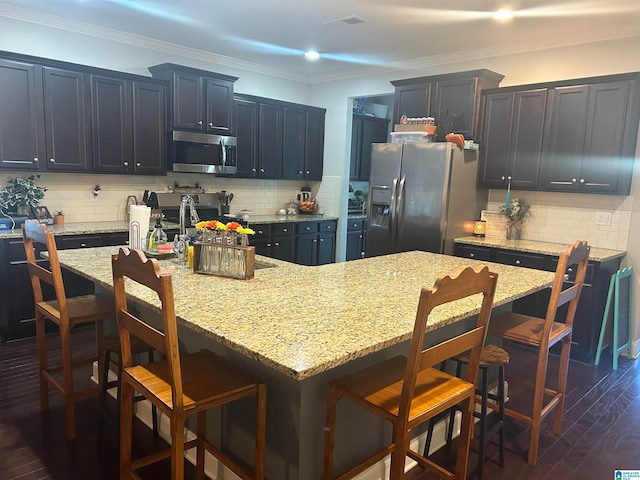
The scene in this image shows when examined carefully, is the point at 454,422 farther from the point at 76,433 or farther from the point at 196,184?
the point at 196,184

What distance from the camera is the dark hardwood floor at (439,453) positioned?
7.52ft

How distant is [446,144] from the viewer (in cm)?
428

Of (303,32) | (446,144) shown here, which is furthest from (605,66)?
(303,32)

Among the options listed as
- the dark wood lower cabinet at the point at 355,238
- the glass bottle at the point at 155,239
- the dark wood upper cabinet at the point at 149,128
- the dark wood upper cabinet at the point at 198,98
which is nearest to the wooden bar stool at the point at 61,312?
the glass bottle at the point at 155,239

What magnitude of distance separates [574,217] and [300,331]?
3.64 metres

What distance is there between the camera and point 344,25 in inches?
163

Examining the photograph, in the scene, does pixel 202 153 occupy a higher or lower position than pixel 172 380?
higher

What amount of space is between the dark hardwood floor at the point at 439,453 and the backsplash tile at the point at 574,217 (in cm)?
134

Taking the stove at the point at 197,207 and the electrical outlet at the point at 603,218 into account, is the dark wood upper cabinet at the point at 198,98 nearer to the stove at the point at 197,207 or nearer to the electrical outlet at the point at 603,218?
the stove at the point at 197,207

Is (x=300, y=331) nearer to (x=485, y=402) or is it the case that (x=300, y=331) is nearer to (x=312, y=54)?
(x=485, y=402)

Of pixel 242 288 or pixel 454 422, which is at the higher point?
pixel 242 288

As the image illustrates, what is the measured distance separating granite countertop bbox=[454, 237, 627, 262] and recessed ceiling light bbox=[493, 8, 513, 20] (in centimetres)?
184

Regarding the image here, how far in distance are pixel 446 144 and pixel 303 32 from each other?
1656mm

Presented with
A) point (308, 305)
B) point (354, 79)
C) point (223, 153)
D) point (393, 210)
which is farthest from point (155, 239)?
point (354, 79)
